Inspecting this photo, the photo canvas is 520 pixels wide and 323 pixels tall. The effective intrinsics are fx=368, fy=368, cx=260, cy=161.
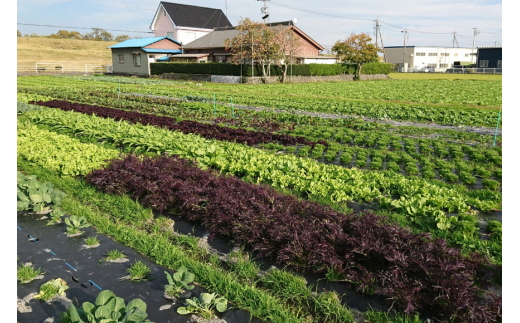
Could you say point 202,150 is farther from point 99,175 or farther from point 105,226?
point 105,226

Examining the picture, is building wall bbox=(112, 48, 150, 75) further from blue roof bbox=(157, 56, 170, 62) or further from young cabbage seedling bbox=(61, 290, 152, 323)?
young cabbage seedling bbox=(61, 290, 152, 323)

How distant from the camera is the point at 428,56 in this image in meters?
89.0

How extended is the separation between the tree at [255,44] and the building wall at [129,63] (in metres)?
14.7

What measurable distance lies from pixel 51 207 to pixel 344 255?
464 cm

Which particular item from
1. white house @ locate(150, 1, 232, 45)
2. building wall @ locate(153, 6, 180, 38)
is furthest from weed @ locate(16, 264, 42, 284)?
building wall @ locate(153, 6, 180, 38)

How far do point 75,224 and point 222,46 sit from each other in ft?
136

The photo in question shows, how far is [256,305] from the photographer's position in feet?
11.8

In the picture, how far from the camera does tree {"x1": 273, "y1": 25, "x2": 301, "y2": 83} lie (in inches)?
1505

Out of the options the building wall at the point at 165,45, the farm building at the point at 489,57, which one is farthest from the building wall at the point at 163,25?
the farm building at the point at 489,57

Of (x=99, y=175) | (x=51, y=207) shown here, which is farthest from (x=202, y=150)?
(x=51, y=207)

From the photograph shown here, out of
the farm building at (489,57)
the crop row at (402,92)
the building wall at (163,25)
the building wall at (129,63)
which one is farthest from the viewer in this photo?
the farm building at (489,57)

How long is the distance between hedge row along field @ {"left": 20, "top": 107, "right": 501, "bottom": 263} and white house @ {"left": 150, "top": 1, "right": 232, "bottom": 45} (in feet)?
171

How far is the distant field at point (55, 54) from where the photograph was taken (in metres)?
62.0

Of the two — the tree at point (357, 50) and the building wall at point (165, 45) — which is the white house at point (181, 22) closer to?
the building wall at point (165, 45)
